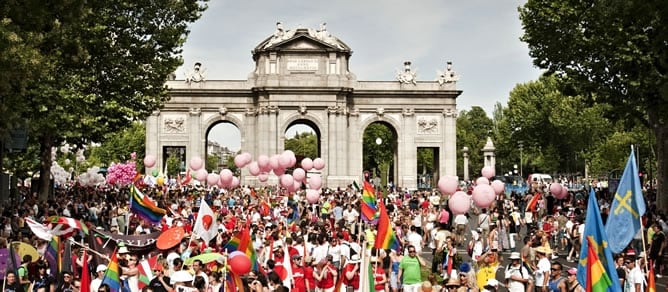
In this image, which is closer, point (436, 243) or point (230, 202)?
point (436, 243)

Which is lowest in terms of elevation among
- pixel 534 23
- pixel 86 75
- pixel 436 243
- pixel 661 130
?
pixel 436 243

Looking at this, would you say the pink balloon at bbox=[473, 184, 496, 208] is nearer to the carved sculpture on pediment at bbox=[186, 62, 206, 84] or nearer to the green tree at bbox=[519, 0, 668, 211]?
the green tree at bbox=[519, 0, 668, 211]

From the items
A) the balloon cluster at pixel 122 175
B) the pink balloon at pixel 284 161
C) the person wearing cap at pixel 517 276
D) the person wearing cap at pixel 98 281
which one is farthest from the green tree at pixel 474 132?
the person wearing cap at pixel 98 281

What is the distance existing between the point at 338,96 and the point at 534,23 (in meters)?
33.3

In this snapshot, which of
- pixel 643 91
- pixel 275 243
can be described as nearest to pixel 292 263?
pixel 275 243

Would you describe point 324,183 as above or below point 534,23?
below

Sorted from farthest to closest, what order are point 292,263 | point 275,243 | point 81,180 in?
point 81,180 → point 275,243 → point 292,263

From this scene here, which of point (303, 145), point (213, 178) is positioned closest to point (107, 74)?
point (213, 178)

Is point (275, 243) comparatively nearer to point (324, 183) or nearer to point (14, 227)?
point (14, 227)

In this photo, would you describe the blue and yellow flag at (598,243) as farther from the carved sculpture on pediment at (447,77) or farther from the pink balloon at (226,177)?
the carved sculpture on pediment at (447,77)

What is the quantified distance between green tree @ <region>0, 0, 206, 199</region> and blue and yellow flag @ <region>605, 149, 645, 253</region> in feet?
58.9

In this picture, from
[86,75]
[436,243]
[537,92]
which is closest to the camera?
[436,243]

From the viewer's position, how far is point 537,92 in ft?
325

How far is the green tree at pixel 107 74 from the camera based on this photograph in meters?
28.2
